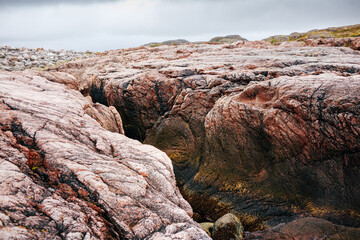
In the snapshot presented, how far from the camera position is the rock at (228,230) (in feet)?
45.5

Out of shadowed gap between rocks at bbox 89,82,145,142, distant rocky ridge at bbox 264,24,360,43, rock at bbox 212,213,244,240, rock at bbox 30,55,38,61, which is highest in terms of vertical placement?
distant rocky ridge at bbox 264,24,360,43

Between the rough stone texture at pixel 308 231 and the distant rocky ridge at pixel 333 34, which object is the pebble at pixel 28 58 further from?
the distant rocky ridge at pixel 333 34

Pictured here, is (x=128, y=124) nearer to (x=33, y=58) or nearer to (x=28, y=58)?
(x=33, y=58)

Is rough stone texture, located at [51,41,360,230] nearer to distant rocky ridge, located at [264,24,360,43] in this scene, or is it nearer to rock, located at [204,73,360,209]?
rock, located at [204,73,360,209]

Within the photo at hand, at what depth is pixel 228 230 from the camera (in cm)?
1409

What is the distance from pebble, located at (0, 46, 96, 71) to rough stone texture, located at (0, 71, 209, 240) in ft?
137

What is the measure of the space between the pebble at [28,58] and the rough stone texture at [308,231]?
51.8 m

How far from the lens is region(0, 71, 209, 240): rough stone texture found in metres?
7.18

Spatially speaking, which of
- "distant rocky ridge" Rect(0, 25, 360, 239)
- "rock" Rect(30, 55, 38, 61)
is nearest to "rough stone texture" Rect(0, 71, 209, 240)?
"distant rocky ridge" Rect(0, 25, 360, 239)

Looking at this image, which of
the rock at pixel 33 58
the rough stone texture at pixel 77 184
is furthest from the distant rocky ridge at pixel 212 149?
the rock at pixel 33 58

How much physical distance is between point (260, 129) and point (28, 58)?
192 feet

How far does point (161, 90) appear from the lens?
25.5 metres

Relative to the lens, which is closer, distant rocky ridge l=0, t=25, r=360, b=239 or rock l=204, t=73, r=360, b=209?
distant rocky ridge l=0, t=25, r=360, b=239

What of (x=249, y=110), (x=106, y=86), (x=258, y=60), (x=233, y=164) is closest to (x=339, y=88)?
(x=249, y=110)
